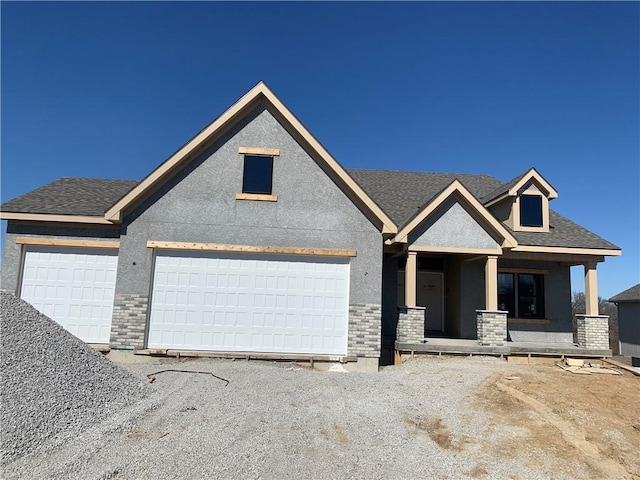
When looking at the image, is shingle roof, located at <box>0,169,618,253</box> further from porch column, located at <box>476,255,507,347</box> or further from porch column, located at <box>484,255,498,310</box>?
porch column, located at <box>476,255,507,347</box>

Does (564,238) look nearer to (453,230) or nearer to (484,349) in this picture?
(453,230)

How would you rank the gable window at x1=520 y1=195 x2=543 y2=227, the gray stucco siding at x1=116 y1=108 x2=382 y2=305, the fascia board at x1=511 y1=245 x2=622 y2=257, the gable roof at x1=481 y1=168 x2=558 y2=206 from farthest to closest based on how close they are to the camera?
the gable window at x1=520 y1=195 x2=543 y2=227, the gable roof at x1=481 y1=168 x2=558 y2=206, the fascia board at x1=511 y1=245 x2=622 y2=257, the gray stucco siding at x1=116 y1=108 x2=382 y2=305

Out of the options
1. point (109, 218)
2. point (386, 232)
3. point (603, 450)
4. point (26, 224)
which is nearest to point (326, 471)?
point (603, 450)

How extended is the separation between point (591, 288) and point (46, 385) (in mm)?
14661

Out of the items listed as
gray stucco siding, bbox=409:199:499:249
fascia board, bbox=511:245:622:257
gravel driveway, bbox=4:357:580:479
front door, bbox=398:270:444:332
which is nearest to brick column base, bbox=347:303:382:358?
gravel driveway, bbox=4:357:580:479

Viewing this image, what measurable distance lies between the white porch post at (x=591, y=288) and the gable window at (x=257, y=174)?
10476 millimetres

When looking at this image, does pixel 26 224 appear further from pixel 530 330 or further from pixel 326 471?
pixel 530 330

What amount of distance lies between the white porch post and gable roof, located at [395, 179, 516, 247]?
3.22 m

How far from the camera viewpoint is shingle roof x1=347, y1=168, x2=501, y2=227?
1538 centimetres

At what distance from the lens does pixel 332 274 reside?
Result: 38.3 feet

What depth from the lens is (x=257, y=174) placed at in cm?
1194

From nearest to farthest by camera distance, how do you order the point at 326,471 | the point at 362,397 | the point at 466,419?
1. the point at 326,471
2. the point at 466,419
3. the point at 362,397

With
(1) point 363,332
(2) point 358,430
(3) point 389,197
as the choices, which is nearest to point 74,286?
(1) point 363,332

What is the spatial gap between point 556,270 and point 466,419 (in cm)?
993
